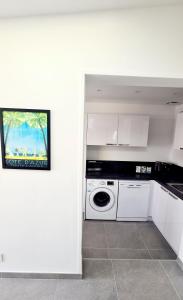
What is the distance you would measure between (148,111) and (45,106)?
8.60 ft

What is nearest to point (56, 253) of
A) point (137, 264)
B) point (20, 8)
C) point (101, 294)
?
point (101, 294)

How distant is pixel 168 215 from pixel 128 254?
0.83 meters

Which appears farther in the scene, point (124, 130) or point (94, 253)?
point (124, 130)

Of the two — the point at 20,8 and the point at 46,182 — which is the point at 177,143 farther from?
the point at 20,8

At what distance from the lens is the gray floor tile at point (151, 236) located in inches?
98.1

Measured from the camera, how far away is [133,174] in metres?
3.34

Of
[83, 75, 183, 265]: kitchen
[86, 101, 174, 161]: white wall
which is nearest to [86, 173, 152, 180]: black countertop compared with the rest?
[83, 75, 183, 265]: kitchen

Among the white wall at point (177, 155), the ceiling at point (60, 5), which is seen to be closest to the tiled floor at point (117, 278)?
the white wall at point (177, 155)

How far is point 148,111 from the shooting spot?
3508 mm

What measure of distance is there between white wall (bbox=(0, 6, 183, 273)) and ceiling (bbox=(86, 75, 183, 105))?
9 centimetres

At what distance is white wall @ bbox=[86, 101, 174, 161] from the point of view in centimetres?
348

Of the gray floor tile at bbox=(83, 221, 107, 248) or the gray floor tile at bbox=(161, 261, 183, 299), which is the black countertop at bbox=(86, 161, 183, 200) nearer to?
the gray floor tile at bbox=(83, 221, 107, 248)

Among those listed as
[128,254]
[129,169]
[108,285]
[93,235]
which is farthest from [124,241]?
[129,169]

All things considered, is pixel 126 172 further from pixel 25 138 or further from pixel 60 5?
pixel 60 5
